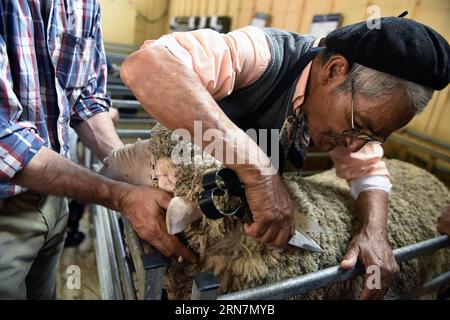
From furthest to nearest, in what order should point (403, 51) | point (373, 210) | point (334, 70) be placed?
1. point (373, 210)
2. point (334, 70)
3. point (403, 51)

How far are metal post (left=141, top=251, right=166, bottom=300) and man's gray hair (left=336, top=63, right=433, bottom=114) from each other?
0.66 metres

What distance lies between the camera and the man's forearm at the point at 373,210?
3.49 feet

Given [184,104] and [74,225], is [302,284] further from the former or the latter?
[74,225]

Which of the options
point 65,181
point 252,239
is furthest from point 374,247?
point 65,181

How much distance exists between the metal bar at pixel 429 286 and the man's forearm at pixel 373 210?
12.9 inches

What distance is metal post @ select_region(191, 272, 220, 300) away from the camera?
22.7 inches

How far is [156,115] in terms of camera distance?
2.39 ft

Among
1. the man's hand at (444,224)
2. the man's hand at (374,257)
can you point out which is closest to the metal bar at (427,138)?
the man's hand at (444,224)

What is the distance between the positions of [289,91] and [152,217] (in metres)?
0.56

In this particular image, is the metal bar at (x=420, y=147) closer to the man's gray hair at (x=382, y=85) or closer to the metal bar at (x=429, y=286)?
the metal bar at (x=429, y=286)

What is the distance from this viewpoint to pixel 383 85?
83cm

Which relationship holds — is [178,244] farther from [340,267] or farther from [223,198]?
[340,267]

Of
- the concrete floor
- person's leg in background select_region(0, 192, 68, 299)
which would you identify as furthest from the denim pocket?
the concrete floor

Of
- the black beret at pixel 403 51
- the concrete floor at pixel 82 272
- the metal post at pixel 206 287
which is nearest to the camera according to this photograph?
the metal post at pixel 206 287
